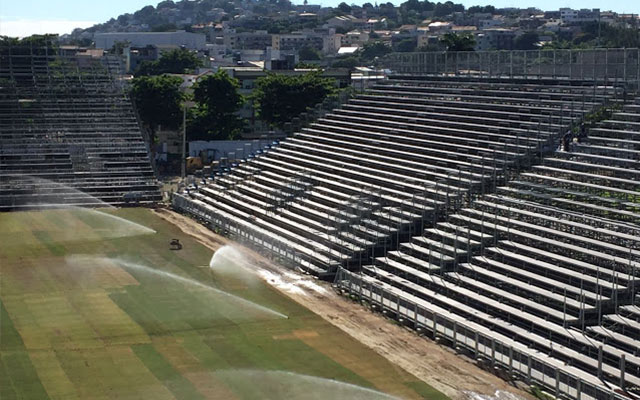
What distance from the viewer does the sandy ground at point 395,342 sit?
94.1ft

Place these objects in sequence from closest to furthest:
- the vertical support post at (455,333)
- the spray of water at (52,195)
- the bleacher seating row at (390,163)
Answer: the vertical support post at (455,333) → the bleacher seating row at (390,163) → the spray of water at (52,195)

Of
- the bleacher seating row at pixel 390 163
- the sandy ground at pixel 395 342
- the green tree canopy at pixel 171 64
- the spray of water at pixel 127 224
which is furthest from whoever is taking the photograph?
the green tree canopy at pixel 171 64

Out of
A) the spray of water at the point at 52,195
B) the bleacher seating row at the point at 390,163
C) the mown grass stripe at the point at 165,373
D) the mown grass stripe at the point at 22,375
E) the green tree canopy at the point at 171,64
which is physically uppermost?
the green tree canopy at the point at 171,64

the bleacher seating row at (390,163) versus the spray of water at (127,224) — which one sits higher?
the bleacher seating row at (390,163)

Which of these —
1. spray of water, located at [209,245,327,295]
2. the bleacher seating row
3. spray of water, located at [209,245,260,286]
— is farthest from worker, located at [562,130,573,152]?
spray of water, located at [209,245,260,286]

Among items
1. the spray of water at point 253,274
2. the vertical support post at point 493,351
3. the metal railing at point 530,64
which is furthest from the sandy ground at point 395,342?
the metal railing at point 530,64

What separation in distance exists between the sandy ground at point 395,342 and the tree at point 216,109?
3548 centimetres

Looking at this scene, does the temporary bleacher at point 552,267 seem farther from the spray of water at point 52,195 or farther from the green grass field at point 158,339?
the spray of water at point 52,195

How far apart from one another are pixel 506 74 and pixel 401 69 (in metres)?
9.93

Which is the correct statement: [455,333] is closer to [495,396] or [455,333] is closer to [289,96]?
[495,396]

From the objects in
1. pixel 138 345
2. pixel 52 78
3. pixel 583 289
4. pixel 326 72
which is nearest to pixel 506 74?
pixel 583 289

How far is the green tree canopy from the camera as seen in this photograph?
14938 cm

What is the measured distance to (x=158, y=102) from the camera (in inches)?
3135

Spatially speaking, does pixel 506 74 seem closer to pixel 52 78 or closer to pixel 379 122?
pixel 379 122
